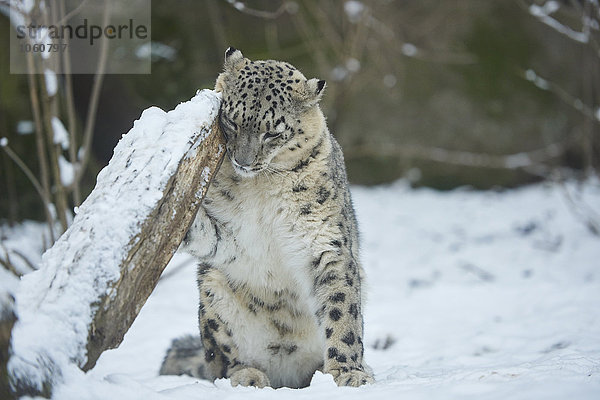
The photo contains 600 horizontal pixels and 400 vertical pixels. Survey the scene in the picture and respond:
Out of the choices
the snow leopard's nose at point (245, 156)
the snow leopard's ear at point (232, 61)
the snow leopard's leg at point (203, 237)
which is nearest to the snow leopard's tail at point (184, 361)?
the snow leopard's leg at point (203, 237)

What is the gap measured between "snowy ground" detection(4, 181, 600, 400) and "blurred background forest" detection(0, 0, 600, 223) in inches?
22.2

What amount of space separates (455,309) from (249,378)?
3.12m

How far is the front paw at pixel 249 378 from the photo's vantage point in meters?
4.28

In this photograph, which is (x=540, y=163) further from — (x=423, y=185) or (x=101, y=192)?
(x=101, y=192)

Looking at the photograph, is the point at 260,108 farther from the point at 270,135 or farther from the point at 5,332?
the point at 5,332

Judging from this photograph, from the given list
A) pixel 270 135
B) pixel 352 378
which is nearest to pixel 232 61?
pixel 270 135

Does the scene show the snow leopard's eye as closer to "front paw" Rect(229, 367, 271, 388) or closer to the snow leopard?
the snow leopard

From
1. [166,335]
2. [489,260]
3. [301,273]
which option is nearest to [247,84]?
[301,273]

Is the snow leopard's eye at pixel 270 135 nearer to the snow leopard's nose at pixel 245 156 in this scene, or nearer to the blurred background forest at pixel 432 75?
the snow leopard's nose at pixel 245 156

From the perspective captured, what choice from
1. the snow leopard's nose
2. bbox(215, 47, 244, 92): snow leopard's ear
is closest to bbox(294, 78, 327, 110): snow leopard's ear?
bbox(215, 47, 244, 92): snow leopard's ear

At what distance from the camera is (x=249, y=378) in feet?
14.1

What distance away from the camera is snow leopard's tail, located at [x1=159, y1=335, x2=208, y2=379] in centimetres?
484

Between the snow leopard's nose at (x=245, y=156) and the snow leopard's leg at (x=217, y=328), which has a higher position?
the snow leopard's nose at (x=245, y=156)

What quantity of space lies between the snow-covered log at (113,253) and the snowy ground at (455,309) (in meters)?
0.19
